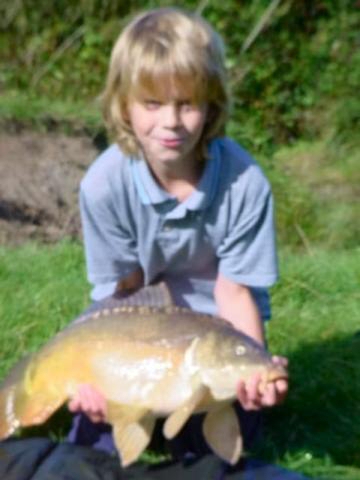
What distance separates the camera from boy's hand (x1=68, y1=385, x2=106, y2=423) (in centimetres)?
348

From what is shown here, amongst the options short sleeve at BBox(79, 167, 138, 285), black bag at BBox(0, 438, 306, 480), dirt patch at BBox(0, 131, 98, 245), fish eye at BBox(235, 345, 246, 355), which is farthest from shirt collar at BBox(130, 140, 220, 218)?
dirt patch at BBox(0, 131, 98, 245)

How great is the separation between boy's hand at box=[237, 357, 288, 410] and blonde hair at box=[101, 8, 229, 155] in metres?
0.80

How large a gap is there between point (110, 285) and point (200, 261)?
29 cm

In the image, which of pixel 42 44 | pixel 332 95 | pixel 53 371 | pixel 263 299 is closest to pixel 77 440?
pixel 53 371

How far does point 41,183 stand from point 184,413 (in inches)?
147

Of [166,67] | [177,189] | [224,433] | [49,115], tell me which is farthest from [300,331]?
[49,115]

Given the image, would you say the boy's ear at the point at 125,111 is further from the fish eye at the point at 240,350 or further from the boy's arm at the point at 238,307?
the fish eye at the point at 240,350

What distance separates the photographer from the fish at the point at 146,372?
3.38m

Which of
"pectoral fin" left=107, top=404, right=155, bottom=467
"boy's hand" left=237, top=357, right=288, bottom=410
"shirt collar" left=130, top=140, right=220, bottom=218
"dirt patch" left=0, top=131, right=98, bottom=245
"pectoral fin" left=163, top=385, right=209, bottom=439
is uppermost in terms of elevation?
"shirt collar" left=130, top=140, right=220, bottom=218

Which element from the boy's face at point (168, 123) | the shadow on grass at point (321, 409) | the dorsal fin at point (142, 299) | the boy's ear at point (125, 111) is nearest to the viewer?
the boy's face at point (168, 123)

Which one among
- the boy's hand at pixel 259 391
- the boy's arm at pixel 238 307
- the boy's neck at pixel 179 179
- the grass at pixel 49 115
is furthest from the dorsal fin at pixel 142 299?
the grass at pixel 49 115

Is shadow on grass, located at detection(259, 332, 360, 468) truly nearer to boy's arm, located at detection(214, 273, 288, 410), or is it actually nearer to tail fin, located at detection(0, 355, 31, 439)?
boy's arm, located at detection(214, 273, 288, 410)

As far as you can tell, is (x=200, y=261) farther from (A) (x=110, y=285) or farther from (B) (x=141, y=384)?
(B) (x=141, y=384)

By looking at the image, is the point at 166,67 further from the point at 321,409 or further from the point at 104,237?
the point at 321,409
